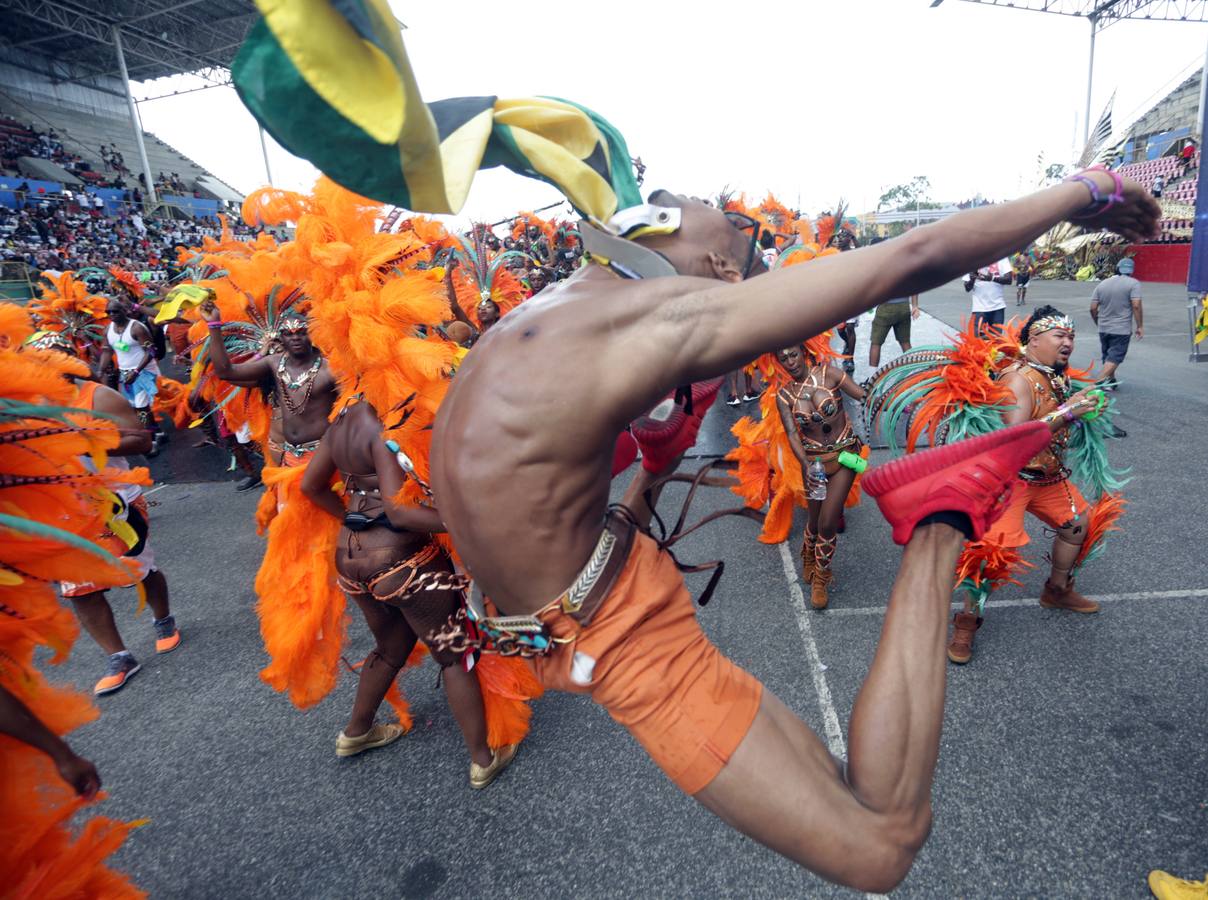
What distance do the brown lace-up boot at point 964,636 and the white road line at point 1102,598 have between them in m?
0.46

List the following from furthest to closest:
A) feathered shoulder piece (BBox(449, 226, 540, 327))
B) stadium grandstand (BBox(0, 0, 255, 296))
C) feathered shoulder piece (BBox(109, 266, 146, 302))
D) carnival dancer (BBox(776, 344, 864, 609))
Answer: stadium grandstand (BBox(0, 0, 255, 296))
feathered shoulder piece (BBox(109, 266, 146, 302))
feathered shoulder piece (BBox(449, 226, 540, 327))
carnival dancer (BBox(776, 344, 864, 609))

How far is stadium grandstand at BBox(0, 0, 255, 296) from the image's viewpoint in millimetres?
21875

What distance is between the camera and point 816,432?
162 inches

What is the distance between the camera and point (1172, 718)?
8.71 feet

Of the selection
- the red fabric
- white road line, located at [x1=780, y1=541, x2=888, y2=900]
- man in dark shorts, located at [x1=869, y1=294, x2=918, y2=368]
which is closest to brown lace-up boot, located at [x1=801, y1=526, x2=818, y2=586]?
white road line, located at [x1=780, y1=541, x2=888, y2=900]

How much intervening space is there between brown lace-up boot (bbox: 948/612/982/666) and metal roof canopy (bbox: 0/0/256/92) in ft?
96.3

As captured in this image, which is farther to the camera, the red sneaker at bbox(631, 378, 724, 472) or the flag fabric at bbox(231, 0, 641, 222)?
the red sneaker at bbox(631, 378, 724, 472)

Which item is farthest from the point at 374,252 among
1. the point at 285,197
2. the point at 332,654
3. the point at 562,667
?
the point at 562,667

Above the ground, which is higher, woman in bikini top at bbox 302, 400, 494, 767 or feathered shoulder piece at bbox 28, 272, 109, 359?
feathered shoulder piece at bbox 28, 272, 109, 359

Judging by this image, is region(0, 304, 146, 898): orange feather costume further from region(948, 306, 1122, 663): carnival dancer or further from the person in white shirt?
the person in white shirt

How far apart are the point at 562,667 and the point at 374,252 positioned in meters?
2.08

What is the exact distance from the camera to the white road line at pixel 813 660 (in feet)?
8.94

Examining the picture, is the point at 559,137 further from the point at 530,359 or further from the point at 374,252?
the point at 374,252

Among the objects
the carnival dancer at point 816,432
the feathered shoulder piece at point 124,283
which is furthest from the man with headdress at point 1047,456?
the feathered shoulder piece at point 124,283
